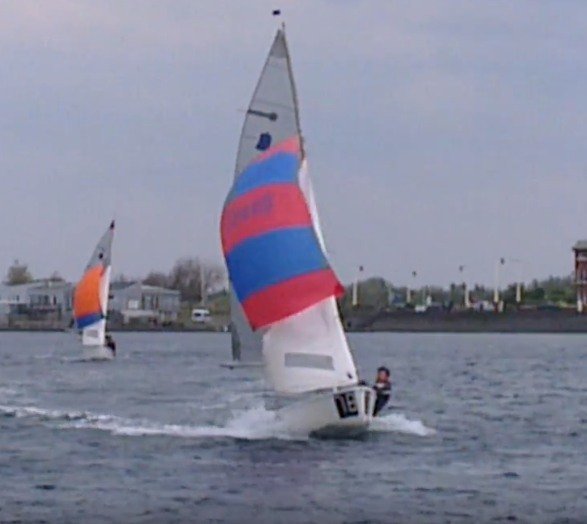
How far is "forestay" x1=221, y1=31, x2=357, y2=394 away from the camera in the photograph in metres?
34.7

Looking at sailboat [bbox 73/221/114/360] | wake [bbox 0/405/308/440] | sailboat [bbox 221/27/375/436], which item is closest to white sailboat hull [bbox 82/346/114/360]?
sailboat [bbox 73/221/114/360]

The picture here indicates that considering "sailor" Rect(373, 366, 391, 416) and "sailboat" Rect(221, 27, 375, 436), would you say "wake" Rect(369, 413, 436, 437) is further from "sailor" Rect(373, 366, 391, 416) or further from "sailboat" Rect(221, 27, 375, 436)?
"sailboat" Rect(221, 27, 375, 436)

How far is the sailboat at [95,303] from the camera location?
84375 mm

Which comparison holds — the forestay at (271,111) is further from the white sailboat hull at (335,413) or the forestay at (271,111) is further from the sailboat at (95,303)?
the sailboat at (95,303)

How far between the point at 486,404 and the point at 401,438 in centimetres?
1473

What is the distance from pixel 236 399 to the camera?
50.5 m

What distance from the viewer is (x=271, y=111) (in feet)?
118

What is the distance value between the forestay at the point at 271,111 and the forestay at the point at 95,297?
48.4 metres

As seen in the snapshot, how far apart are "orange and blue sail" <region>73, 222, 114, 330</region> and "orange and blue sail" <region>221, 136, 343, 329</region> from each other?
49267mm

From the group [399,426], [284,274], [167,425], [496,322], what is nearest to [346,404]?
[284,274]

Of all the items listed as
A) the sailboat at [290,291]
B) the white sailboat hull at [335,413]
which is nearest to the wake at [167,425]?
the white sailboat hull at [335,413]

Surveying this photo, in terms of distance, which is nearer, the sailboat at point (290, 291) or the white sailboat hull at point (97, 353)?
the sailboat at point (290, 291)

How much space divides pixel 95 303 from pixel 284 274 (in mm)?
50862

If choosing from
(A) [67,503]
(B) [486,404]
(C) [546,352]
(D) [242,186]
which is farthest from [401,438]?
(C) [546,352]
